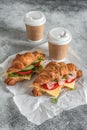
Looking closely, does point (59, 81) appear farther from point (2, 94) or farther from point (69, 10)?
point (69, 10)

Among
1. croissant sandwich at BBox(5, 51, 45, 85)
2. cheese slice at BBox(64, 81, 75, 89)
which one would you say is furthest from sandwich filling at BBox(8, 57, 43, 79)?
cheese slice at BBox(64, 81, 75, 89)

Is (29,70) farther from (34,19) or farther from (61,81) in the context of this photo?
(34,19)

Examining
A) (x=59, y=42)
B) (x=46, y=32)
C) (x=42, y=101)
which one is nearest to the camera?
(x=42, y=101)

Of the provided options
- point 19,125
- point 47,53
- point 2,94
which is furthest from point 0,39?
point 19,125

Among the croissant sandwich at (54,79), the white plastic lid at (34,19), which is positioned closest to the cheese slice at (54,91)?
the croissant sandwich at (54,79)

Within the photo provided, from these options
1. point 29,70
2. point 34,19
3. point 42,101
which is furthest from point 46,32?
point 42,101

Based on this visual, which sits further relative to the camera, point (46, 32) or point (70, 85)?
point (46, 32)

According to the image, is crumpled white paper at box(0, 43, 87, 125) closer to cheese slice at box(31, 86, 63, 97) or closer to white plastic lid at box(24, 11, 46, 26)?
cheese slice at box(31, 86, 63, 97)

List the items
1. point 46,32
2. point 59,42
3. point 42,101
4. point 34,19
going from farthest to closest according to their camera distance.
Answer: point 46,32 → point 34,19 → point 59,42 → point 42,101
